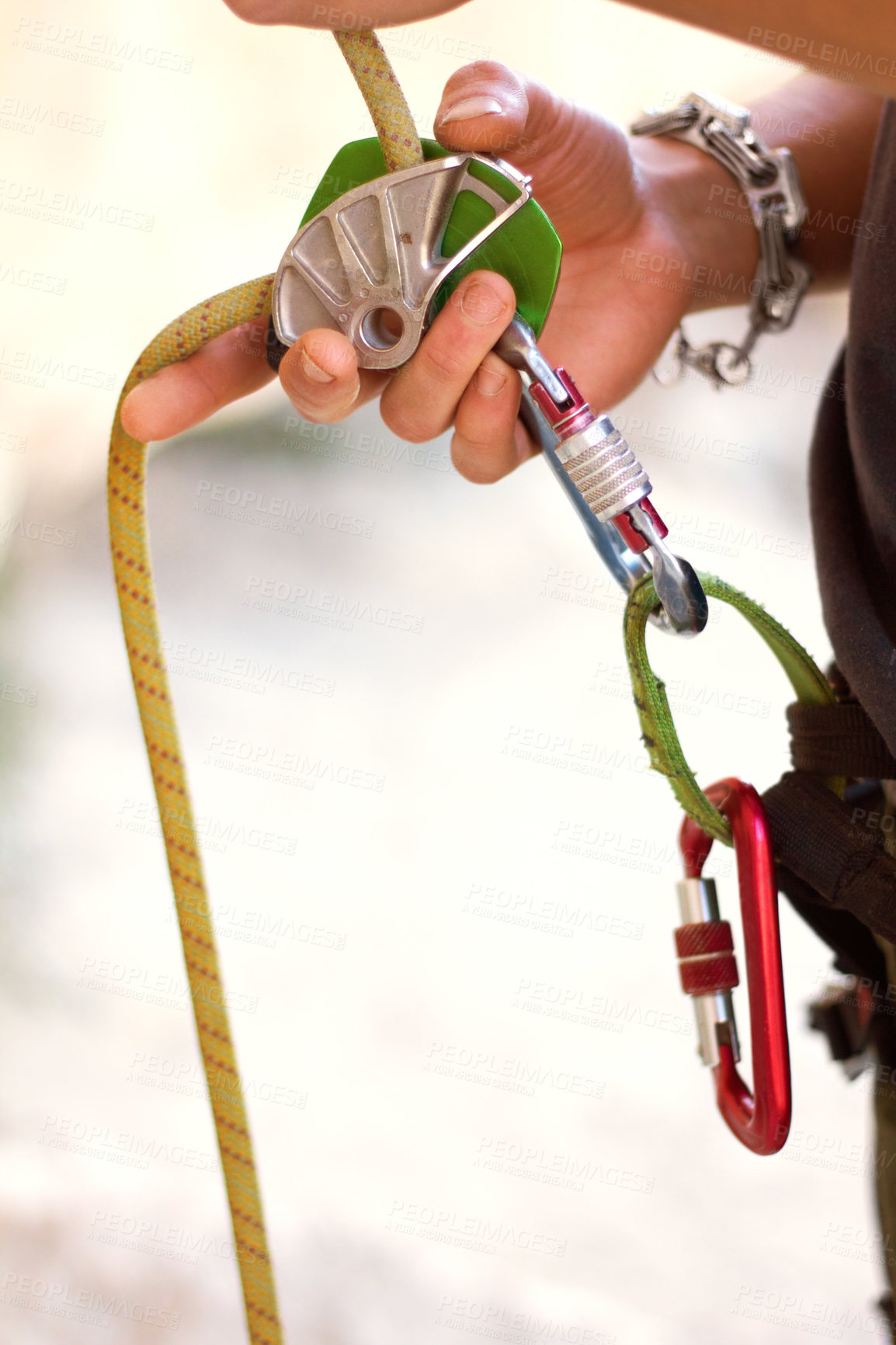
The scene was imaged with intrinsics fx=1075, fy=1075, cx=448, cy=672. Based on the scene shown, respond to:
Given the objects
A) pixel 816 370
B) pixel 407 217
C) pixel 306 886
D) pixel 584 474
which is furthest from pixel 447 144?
pixel 816 370

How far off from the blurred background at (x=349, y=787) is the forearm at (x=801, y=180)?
376 mm

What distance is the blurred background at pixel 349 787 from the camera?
3.76ft

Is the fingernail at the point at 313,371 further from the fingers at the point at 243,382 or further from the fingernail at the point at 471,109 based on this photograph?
the fingernail at the point at 471,109

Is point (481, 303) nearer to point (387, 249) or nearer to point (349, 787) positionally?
point (387, 249)

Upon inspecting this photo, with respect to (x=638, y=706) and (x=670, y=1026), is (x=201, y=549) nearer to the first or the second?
(x=670, y=1026)

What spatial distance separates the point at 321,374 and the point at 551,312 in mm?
252

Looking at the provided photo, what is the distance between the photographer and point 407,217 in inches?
19.0

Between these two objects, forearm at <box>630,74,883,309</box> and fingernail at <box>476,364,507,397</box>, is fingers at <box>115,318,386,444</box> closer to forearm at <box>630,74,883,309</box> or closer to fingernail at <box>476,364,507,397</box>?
fingernail at <box>476,364,507,397</box>

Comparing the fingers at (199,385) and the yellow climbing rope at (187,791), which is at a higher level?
the fingers at (199,385)

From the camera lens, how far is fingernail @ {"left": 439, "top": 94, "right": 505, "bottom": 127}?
50cm

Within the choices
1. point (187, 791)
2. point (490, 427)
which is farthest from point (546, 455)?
point (187, 791)

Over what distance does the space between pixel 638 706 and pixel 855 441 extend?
162 mm

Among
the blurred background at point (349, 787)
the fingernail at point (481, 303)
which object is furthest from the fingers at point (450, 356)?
the blurred background at point (349, 787)

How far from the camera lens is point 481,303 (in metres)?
0.48
